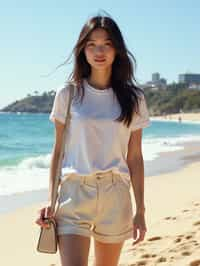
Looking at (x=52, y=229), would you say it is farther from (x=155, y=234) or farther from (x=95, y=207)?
(x=155, y=234)

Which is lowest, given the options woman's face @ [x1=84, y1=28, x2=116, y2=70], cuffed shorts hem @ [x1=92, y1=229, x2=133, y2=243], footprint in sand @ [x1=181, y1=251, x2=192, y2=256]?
footprint in sand @ [x1=181, y1=251, x2=192, y2=256]

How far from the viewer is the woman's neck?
8.77 ft

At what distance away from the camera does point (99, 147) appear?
2.56 meters

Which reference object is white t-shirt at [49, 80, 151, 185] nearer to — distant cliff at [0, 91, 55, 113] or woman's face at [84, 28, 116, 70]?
woman's face at [84, 28, 116, 70]

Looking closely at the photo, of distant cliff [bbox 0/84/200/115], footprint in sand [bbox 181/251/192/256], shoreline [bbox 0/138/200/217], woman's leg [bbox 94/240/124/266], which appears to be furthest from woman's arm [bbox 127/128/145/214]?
distant cliff [bbox 0/84/200/115]

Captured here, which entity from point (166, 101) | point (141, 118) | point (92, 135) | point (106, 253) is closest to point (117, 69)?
point (141, 118)

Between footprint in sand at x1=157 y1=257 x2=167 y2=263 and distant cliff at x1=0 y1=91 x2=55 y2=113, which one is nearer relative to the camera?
footprint in sand at x1=157 y1=257 x2=167 y2=263

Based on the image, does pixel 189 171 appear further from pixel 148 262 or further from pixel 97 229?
pixel 97 229

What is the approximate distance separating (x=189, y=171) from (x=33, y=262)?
29.7ft

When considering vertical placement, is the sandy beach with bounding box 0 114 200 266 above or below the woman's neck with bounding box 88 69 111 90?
below

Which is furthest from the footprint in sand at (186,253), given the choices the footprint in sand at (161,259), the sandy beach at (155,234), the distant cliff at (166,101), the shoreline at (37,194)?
the distant cliff at (166,101)

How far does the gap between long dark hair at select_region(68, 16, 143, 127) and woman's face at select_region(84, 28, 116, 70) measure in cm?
2

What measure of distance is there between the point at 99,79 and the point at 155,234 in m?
3.32

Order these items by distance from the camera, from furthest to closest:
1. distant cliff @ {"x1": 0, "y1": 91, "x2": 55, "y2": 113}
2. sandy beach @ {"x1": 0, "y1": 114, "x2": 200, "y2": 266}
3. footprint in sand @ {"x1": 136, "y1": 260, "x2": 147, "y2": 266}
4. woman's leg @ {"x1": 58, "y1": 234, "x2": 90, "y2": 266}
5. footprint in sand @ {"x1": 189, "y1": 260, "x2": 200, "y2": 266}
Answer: distant cliff @ {"x1": 0, "y1": 91, "x2": 55, "y2": 113}
sandy beach @ {"x1": 0, "y1": 114, "x2": 200, "y2": 266}
footprint in sand @ {"x1": 136, "y1": 260, "x2": 147, "y2": 266}
footprint in sand @ {"x1": 189, "y1": 260, "x2": 200, "y2": 266}
woman's leg @ {"x1": 58, "y1": 234, "x2": 90, "y2": 266}
